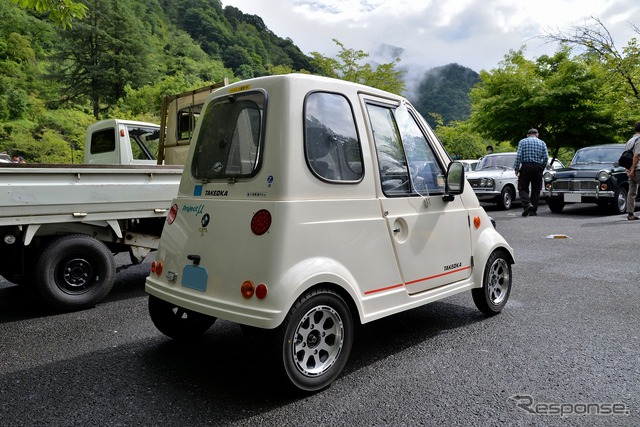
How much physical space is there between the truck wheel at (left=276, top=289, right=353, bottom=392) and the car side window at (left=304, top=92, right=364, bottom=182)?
30.9 inches

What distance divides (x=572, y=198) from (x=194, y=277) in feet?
37.8

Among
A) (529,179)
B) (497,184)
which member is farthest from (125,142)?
→ (497,184)

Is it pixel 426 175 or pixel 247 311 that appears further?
pixel 426 175

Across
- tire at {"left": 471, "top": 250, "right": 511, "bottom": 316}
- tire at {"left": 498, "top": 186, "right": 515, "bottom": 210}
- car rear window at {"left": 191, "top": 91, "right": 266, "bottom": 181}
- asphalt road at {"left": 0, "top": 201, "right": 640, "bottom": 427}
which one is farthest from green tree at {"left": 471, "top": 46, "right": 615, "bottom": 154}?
car rear window at {"left": 191, "top": 91, "right": 266, "bottom": 181}

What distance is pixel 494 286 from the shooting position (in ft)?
13.9

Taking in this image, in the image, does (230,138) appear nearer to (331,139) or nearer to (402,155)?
(331,139)

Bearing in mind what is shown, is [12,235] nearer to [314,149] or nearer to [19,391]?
[19,391]

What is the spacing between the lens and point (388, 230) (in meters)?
3.22

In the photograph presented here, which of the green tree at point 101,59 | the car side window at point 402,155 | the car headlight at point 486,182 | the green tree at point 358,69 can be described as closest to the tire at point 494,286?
the car side window at point 402,155

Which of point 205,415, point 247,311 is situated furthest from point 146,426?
point 247,311

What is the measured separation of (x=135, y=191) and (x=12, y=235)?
1.23m

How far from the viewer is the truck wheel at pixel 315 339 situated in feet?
8.53

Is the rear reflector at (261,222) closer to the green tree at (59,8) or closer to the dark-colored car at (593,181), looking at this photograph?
the green tree at (59,8)

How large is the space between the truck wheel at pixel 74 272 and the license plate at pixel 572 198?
1123cm
